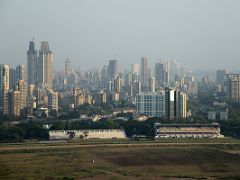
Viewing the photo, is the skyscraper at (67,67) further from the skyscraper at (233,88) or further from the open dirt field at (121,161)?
the open dirt field at (121,161)

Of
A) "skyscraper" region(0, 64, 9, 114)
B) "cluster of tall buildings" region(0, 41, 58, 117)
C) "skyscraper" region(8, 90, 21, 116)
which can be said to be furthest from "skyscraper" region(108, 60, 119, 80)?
"skyscraper" region(8, 90, 21, 116)

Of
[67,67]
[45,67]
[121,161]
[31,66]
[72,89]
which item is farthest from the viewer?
[67,67]

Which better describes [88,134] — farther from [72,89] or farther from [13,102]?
[72,89]

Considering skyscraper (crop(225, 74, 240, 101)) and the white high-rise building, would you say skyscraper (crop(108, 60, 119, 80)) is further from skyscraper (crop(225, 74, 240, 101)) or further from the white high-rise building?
the white high-rise building

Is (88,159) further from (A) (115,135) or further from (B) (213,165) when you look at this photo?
(A) (115,135)

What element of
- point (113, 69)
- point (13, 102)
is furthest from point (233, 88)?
point (113, 69)

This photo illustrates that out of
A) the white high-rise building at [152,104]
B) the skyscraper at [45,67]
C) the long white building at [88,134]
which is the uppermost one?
the skyscraper at [45,67]

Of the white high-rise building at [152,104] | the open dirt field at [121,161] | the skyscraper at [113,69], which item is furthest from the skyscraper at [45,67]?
the open dirt field at [121,161]
